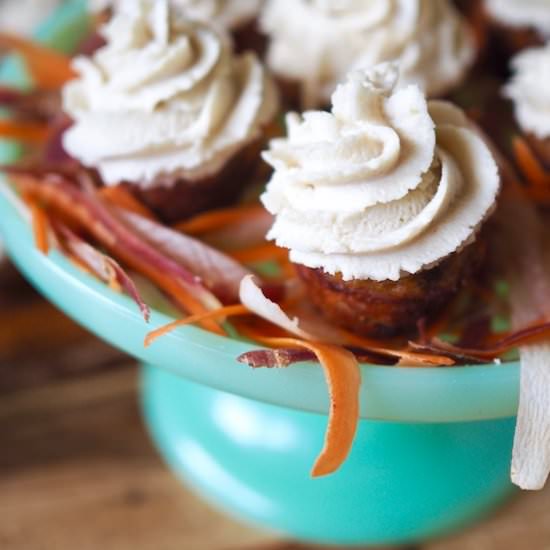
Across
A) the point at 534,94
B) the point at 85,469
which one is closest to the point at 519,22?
the point at 534,94

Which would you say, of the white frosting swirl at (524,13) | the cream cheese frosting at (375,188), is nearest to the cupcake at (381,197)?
the cream cheese frosting at (375,188)

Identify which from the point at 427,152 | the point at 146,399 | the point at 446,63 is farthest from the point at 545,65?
the point at 146,399

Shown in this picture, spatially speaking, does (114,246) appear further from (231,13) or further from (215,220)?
(231,13)

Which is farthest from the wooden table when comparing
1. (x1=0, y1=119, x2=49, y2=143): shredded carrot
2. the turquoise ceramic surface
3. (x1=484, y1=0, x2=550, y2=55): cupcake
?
(x1=484, y1=0, x2=550, y2=55): cupcake

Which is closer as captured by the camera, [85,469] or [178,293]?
[178,293]

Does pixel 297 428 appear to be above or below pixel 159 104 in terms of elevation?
below

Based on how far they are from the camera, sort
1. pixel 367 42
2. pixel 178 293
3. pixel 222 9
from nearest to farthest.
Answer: pixel 178 293, pixel 367 42, pixel 222 9
